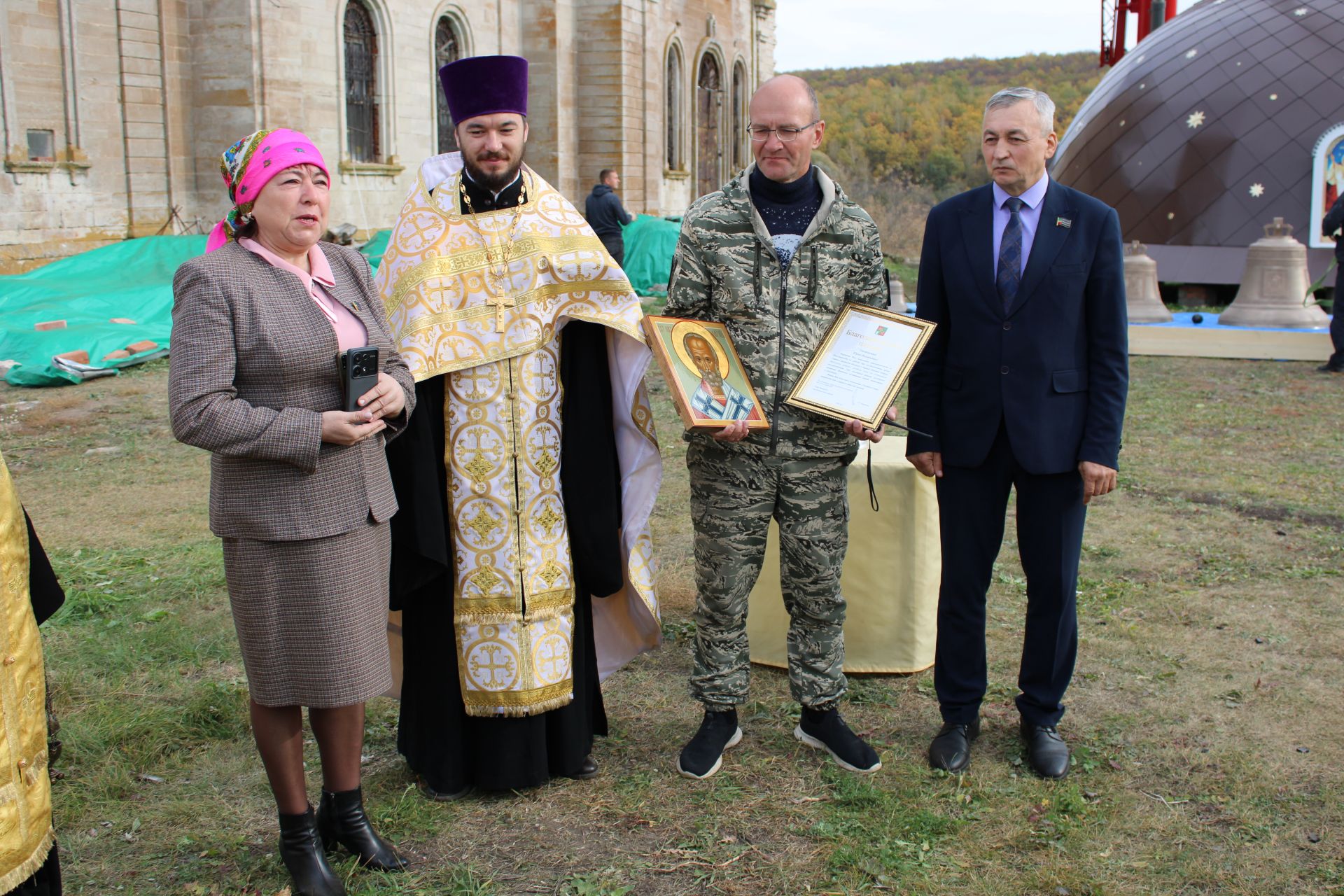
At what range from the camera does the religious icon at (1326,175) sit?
51.6 ft

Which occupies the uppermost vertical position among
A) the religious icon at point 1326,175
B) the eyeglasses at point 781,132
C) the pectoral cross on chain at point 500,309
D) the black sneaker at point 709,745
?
the religious icon at point 1326,175

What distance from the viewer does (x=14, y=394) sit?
9547 millimetres

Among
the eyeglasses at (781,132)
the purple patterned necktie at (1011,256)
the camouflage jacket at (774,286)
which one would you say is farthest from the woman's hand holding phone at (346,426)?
the purple patterned necktie at (1011,256)

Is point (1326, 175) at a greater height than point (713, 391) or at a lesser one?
greater

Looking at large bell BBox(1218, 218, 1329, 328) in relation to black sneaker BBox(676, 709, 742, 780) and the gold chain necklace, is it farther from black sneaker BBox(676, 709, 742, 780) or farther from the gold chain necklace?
the gold chain necklace

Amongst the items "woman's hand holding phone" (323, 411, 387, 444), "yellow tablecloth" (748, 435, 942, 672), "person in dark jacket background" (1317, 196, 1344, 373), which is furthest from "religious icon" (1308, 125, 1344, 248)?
"woman's hand holding phone" (323, 411, 387, 444)

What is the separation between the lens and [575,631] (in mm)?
3496

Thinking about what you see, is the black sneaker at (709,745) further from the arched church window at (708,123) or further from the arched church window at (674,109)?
the arched church window at (708,123)

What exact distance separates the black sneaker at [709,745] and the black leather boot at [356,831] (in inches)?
37.1

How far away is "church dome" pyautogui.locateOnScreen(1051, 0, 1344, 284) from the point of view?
16.0 meters

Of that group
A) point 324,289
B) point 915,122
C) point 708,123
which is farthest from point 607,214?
point 915,122

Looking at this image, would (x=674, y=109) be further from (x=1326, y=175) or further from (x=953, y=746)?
(x=953, y=746)

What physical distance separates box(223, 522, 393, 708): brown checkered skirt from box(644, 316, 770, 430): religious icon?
0.97m

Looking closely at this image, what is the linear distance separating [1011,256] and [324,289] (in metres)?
1.99
